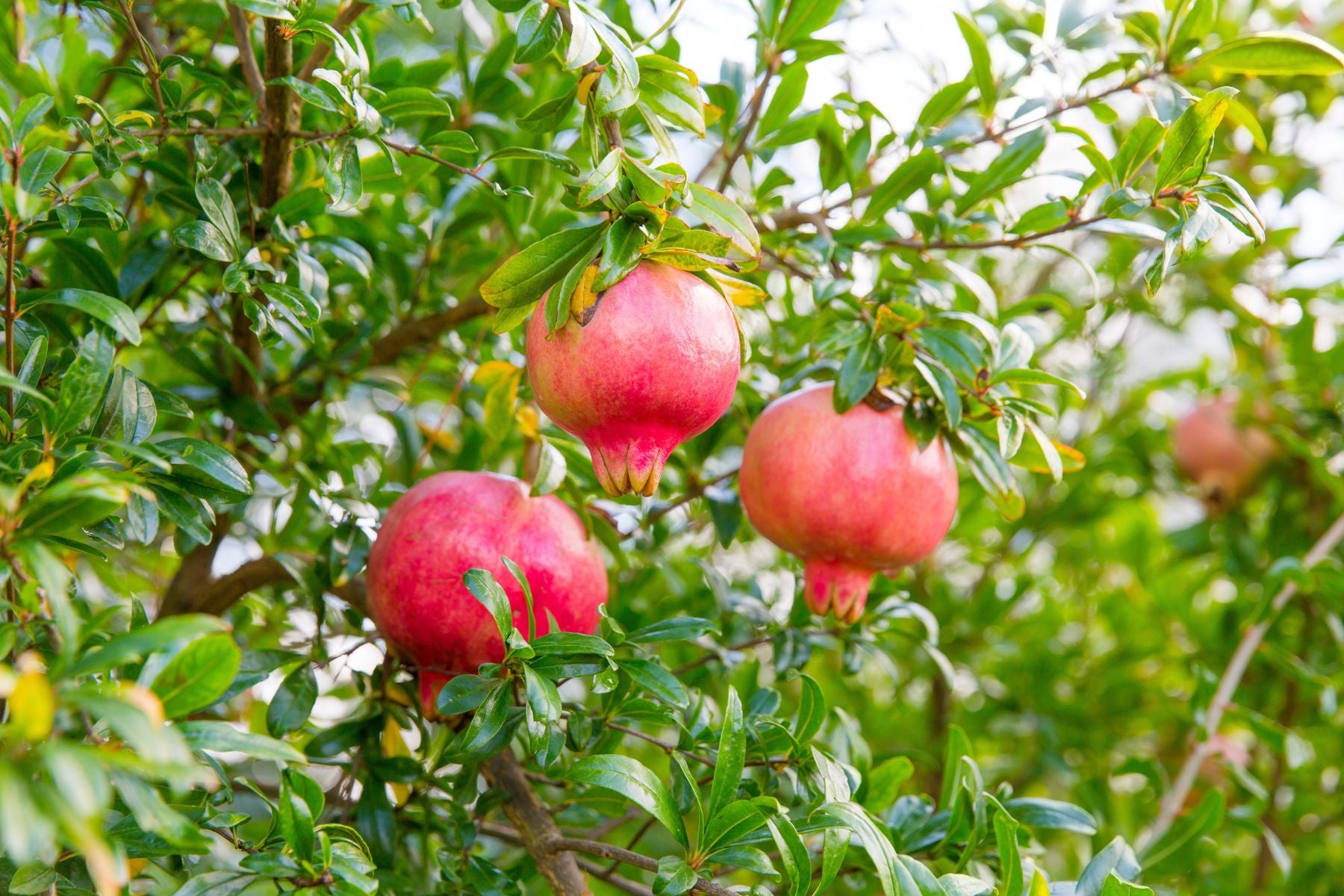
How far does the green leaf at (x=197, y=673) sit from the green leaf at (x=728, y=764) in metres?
0.33

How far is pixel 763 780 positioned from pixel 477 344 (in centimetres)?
55

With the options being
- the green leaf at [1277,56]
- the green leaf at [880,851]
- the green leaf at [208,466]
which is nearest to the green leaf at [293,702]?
the green leaf at [208,466]

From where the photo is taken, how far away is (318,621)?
951 millimetres

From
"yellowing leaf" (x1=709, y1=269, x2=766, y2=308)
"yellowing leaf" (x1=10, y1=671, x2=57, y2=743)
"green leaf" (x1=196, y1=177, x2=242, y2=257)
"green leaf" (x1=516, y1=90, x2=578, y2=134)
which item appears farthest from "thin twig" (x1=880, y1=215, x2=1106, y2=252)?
"yellowing leaf" (x1=10, y1=671, x2=57, y2=743)

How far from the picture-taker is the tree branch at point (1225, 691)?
130cm

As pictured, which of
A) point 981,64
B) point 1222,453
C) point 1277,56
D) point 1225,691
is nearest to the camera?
point 1277,56

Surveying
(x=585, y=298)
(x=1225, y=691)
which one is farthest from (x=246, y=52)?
(x=1225, y=691)

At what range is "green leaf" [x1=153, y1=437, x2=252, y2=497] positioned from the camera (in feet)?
2.44

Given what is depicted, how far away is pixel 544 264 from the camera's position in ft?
2.40

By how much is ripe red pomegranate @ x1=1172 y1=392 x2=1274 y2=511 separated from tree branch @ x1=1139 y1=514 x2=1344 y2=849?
0.59 ft

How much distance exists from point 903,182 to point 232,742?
30.6 inches

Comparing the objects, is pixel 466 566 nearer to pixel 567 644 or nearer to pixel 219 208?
pixel 567 644

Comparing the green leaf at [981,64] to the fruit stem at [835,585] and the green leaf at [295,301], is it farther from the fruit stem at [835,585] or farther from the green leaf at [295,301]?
the green leaf at [295,301]

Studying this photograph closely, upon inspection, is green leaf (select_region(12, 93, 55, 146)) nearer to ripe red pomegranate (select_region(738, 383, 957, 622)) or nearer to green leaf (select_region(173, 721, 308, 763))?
green leaf (select_region(173, 721, 308, 763))
